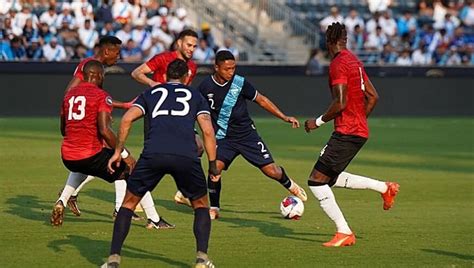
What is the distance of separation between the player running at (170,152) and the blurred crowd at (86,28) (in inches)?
782

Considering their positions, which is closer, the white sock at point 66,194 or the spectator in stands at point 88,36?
the white sock at point 66,194

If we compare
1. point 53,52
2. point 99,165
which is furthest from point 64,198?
point 53,52

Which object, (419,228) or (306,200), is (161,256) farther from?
(306,200)

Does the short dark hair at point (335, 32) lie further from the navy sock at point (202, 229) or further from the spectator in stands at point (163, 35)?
the spectator in stands at point (163, 35)

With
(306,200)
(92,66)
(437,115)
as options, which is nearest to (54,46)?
(437,115)

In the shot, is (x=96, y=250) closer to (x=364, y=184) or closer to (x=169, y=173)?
(x=169, y=173)

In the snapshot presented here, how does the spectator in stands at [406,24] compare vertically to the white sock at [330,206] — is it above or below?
below

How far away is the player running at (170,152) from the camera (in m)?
9.68

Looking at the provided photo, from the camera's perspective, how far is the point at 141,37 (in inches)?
1246

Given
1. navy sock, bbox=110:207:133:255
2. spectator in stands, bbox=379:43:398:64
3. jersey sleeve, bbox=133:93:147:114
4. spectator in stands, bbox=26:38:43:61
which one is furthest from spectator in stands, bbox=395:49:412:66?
navy sock, bbox=110:207:133:255

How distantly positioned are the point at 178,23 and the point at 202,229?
77.5ft

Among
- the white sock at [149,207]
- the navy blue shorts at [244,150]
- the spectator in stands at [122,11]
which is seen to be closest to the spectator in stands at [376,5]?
the spectator in stands at [122,11]

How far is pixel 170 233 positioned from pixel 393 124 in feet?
59.7

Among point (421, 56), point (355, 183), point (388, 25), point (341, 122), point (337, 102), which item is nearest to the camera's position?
point (337, 102)
